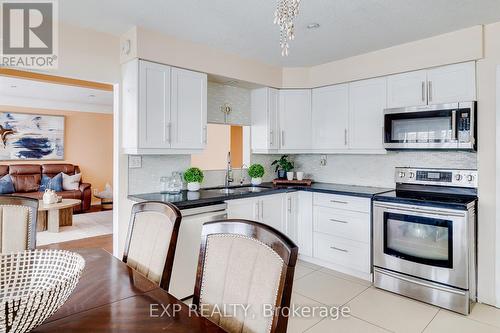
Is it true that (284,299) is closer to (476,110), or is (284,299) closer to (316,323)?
(316,323)

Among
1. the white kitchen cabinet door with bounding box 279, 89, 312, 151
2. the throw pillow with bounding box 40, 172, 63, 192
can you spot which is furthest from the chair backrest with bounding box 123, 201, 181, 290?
the throw pillow with bounding box 40, 172, 63, 192

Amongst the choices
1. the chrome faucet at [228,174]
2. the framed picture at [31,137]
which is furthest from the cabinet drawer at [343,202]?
the framed picture at [31,137]

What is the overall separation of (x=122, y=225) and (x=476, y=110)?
3445 millimetres

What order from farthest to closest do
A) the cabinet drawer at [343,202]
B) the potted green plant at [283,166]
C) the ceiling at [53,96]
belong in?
the ceiling at [53,96] < the potted green plant at [283,166] < the cabinet drawer at [343,202]

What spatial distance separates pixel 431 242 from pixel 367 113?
1526 millimetres

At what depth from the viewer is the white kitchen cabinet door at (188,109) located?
116 inches

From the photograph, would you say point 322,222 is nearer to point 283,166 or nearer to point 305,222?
point 305,222

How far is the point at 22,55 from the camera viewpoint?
8.04 ft

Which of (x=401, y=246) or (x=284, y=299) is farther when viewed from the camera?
(x=401, y=246)

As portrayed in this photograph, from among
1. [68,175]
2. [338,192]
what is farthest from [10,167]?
[338,192]

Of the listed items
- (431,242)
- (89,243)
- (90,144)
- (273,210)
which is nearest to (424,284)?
(431,242)

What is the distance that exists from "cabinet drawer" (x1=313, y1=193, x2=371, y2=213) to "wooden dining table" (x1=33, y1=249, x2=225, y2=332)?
2.48 m

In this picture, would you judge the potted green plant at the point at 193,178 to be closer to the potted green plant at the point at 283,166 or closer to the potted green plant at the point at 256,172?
the potted green plant at the point at 256,172

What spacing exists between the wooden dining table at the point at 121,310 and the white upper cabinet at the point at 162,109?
1629 mm
